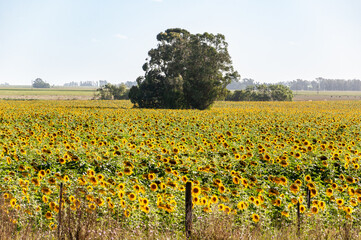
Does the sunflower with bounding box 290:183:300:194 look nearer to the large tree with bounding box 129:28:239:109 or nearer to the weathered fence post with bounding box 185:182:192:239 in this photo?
the weathered fence post with bounding box 185:182:192:239

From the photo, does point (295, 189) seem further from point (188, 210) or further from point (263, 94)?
point (263, 94)

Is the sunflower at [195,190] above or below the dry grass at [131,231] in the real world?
above

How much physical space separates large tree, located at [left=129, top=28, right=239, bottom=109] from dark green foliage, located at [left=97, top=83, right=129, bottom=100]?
44.2 metres

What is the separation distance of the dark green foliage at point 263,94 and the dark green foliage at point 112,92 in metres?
26.7

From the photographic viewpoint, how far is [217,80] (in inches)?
1822

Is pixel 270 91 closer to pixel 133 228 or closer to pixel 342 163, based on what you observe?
pixel 342 163

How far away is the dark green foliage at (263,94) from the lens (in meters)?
91.7

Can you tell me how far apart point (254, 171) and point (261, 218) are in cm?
384

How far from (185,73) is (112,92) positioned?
49.7 meters

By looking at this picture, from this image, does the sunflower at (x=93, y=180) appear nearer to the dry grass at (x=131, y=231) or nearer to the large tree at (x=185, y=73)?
the dry grass at (x=131, y=231)

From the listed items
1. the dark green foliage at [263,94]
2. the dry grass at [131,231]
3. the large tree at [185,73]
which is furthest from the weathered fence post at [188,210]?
the dark green foliage at [263,94]

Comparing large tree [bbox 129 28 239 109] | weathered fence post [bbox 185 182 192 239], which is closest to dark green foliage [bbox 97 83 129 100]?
large tree [bbox 129 28 239 109]

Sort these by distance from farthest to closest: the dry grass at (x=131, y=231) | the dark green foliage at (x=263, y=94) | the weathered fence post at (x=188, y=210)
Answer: the dark green foliage at (x=263, y=94), the weathered fence post at (x=188, y=210), the dry grass at (x=131, y=231)

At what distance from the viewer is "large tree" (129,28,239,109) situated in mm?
46094
